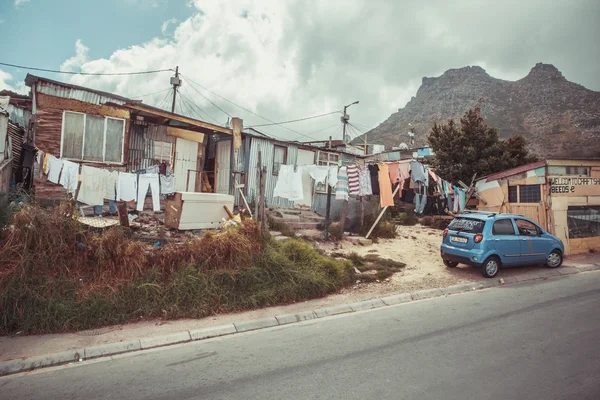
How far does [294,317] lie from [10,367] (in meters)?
4.17

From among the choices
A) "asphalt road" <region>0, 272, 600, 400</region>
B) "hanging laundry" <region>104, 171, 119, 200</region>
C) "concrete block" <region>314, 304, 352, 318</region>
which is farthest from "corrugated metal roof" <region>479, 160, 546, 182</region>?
"hanging laundry" <region>104, 171, 119, 200</region>

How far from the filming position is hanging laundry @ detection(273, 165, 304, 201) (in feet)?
36.7

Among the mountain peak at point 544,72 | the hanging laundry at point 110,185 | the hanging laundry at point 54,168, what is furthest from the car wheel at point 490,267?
the mountain peak at point 544,72

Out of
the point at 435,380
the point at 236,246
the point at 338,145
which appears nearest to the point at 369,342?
the point at 435,380

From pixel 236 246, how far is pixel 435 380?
471 centimetres

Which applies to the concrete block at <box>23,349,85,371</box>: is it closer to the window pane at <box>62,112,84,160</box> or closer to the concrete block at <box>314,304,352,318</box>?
the concrete block at <box>314,304,352,318</box>

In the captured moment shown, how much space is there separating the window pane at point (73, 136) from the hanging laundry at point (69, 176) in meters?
2.36

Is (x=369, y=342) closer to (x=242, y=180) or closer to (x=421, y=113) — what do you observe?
(x=242, y=180)

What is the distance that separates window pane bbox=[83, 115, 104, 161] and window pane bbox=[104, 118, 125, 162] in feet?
0.62

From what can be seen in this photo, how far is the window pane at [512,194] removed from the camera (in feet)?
44.9

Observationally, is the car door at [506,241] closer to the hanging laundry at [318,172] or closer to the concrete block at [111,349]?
the hanging laundry at [318,172]

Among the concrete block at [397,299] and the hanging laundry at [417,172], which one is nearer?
the concrete block at [397,299]

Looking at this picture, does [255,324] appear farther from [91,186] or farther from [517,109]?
[517,109]

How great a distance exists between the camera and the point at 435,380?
3.72 meters
